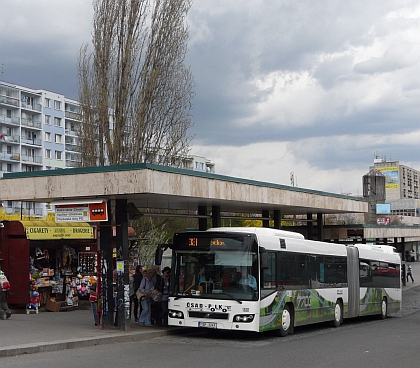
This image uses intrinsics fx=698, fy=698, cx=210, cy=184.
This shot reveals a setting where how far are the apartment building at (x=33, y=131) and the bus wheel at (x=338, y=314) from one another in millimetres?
73904

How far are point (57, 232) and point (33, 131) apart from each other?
84519mm

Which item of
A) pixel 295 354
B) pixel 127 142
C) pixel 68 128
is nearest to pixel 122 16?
pixel 127 142

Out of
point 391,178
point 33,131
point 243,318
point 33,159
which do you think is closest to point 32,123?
point 33,131

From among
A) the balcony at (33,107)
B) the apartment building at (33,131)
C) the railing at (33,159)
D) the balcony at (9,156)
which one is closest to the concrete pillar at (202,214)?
the apartment building at (33,131)

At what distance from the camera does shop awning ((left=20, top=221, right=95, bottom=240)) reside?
21.1 metres

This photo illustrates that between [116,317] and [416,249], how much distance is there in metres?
101

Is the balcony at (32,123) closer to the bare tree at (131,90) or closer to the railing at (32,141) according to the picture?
the railing at (32,141)

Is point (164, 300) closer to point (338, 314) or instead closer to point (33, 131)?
point (338, 314)

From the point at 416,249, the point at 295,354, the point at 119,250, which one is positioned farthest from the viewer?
the point at 416,249

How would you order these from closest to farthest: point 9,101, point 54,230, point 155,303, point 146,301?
1. point 146,301
2. point 155,303
3. point 54,230
4. point 9,101

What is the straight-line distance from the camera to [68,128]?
112812mm

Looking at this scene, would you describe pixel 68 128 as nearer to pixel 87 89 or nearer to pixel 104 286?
pixel 87 89

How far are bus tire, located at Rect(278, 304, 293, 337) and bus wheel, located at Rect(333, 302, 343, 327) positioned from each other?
4.12m

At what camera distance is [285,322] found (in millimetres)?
18125
